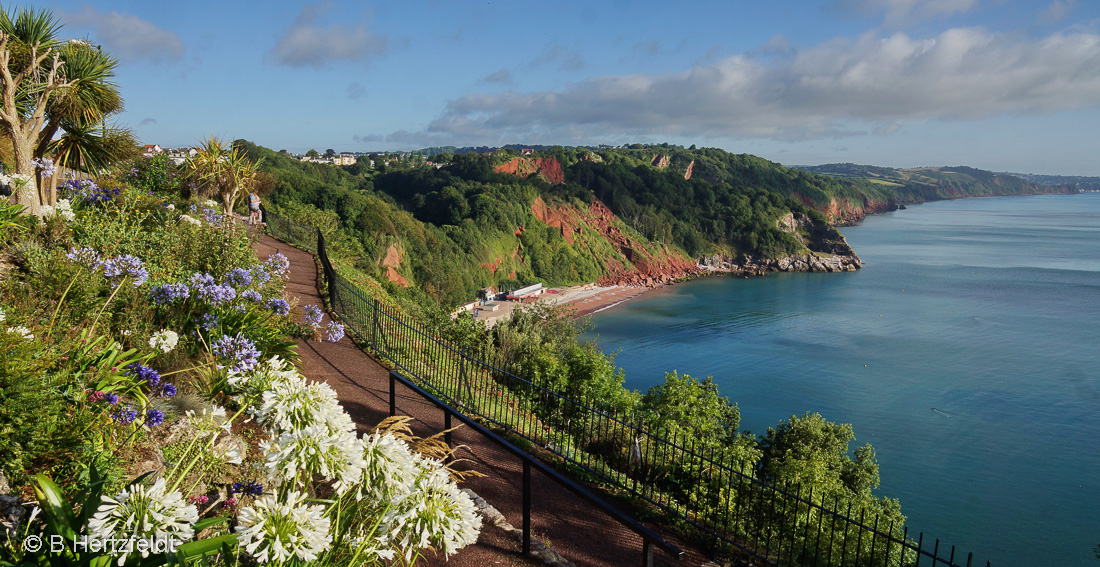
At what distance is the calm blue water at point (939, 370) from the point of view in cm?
2620

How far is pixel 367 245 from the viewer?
50.5 m

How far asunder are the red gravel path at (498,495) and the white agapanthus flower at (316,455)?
2.26 meters

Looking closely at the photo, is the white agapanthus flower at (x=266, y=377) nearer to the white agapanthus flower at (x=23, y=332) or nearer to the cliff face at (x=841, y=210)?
the white agapanthus flower at (x=23, y=332)

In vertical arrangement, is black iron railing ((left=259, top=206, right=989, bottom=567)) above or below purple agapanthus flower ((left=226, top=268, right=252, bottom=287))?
below

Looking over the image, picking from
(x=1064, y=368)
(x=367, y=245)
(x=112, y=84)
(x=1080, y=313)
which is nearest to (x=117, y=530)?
(x=112, y=84)

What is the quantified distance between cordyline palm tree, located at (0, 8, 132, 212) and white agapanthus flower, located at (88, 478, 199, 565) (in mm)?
8909

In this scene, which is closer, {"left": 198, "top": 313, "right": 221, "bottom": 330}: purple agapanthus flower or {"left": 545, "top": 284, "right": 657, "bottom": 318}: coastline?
{"left": 198, "top": 313, "right": 221, "bottom": 330}: purple agapanthus flower

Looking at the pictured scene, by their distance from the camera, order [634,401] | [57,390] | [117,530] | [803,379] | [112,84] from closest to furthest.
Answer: [117,530] < [57,390] < [112,84] < [634,401] < [803,379]

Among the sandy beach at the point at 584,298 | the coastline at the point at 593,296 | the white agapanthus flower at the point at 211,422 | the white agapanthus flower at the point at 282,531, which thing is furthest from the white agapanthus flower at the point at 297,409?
the coastline at the point at 593,296

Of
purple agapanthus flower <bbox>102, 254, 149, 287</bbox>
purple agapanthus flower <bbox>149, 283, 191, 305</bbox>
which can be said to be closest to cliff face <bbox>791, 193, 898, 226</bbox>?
purple agapanthus flower <bbox>149, 283, 191, 305</bbox>

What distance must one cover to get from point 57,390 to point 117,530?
260 cm

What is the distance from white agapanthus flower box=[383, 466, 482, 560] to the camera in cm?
212

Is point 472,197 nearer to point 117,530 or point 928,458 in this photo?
point 928,458

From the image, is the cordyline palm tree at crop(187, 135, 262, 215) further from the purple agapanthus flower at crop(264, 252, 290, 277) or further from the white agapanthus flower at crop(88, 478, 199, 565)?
the white agapanthus flower at crop(88, 478, 199, 565)
